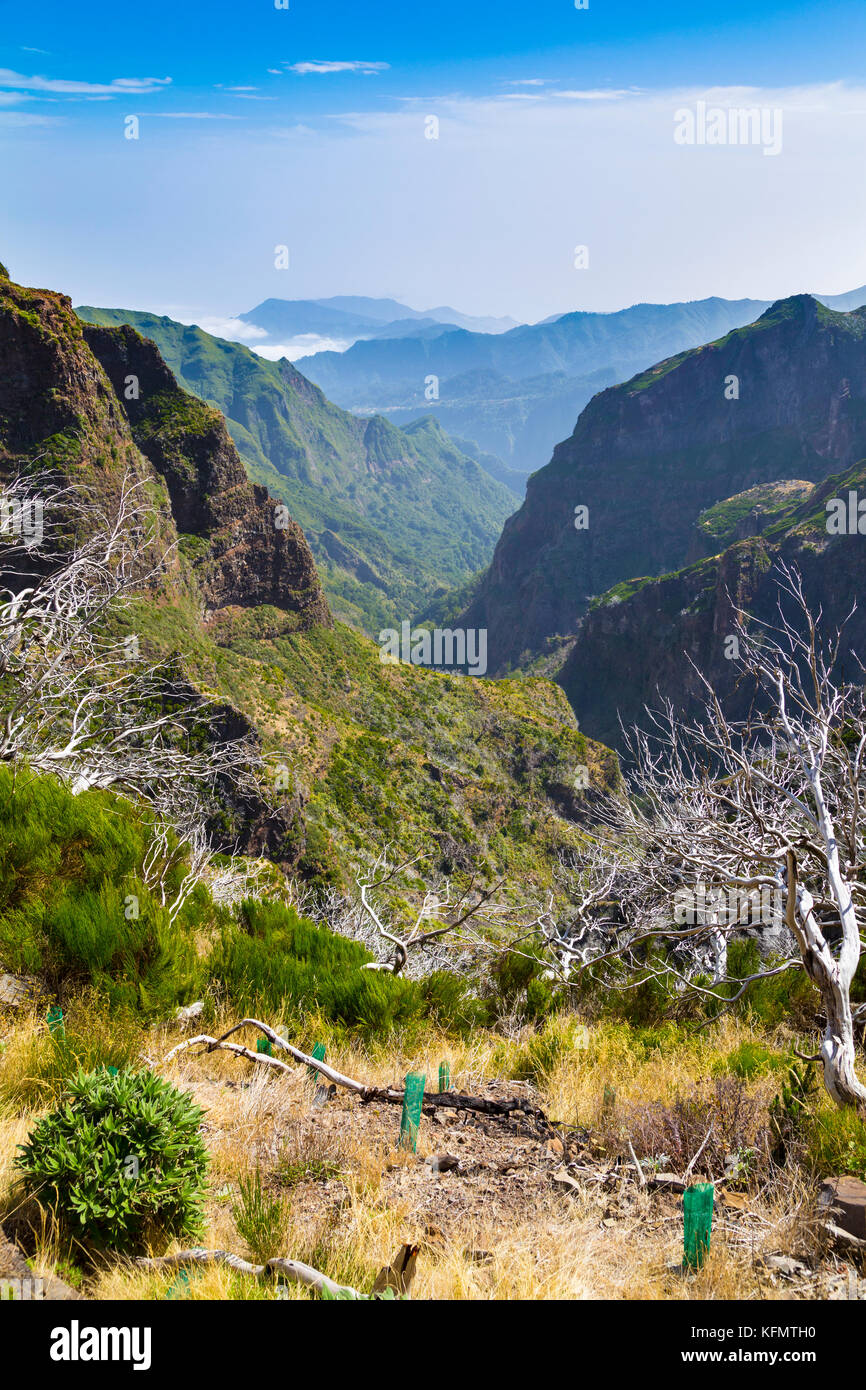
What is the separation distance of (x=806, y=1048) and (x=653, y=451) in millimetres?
173019

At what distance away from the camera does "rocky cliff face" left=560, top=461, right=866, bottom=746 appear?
76812 mm

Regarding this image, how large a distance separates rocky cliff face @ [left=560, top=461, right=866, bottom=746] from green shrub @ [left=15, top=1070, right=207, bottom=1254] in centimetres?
5851

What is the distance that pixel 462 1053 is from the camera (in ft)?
15.0

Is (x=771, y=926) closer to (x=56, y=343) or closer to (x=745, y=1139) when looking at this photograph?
(x=745, y=1139)

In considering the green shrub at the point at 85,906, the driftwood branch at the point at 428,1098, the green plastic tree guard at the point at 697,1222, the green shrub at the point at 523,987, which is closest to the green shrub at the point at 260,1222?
the driftwood branch at the point at 428,1098

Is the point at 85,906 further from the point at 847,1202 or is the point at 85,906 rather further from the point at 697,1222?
the point at 847,1202

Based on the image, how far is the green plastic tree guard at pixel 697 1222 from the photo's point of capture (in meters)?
2.40

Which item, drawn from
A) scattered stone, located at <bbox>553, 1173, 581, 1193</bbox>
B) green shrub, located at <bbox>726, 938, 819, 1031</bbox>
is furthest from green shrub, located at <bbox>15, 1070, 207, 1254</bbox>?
green shrub, located at <bbox>726, 938, 819, 1031</bbox>

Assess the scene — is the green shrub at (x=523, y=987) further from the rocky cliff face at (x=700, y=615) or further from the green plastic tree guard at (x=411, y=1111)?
the rocky cliff face at (x=700, y=615)

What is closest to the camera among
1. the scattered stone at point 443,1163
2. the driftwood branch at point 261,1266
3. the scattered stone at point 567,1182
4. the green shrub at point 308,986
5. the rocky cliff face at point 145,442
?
the driftwood branch at point 261,1266

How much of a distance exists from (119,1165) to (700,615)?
9557 cm

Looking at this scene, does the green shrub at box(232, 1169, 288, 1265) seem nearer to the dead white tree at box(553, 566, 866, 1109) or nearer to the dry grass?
the dry grass

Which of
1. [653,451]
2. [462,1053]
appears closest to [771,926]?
[462,1053]

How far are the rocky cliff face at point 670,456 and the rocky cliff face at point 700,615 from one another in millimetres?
31994
